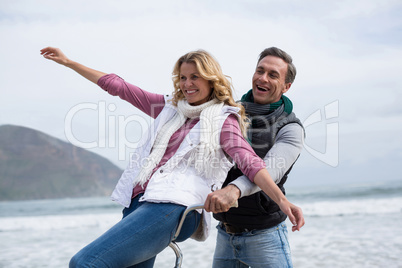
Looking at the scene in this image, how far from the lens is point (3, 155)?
21266mm

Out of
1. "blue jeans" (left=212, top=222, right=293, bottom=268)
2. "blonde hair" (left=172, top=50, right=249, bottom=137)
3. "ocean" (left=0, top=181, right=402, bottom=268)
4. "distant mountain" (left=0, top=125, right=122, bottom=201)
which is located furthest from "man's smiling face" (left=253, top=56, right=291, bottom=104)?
"distant mountain" (left=0, top=125, right=122, bottom=201)

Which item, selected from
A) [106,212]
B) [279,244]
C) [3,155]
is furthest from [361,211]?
[3,155]

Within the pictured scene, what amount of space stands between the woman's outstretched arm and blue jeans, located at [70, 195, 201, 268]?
731 mm

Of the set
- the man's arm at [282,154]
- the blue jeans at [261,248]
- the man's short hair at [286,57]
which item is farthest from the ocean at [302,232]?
the man's arm at [282,154]

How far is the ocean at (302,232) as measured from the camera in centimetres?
587

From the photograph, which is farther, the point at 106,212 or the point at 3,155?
the point at 3,155

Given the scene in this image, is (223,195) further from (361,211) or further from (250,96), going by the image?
(361,211)

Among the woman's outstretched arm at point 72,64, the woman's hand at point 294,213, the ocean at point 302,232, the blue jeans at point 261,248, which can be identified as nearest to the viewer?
the woman's hand at point 294,213

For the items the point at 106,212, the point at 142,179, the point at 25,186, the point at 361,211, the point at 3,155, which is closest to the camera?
the point at 142,179

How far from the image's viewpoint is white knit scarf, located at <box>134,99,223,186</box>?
184cm

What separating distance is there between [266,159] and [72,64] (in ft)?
3.47

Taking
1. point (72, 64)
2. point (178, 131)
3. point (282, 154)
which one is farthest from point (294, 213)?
point (72, 64)

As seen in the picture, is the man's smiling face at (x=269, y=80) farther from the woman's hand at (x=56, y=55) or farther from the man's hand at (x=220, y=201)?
the woman's hand at (x=56, y=55)

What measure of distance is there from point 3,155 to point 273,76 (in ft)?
70.0
